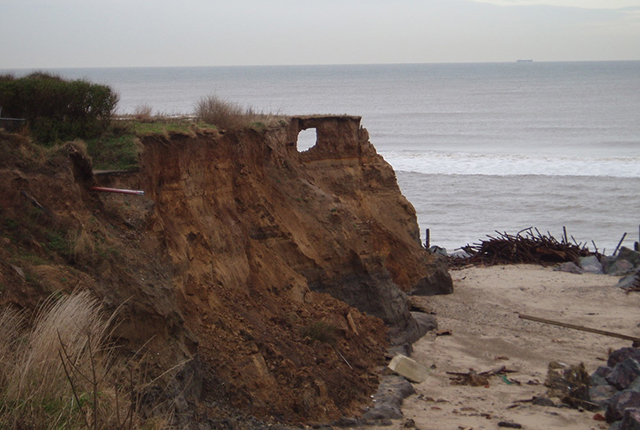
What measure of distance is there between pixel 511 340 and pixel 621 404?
463cm

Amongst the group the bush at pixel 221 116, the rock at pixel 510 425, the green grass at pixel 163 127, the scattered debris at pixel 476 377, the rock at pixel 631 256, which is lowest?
the scattered debris at pixel 476 377

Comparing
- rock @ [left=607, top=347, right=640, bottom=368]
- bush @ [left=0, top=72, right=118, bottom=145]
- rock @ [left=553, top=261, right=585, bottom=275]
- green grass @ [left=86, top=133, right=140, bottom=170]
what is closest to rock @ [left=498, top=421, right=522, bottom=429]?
rock @ [left=607, top=347, right=640, bottom=368]

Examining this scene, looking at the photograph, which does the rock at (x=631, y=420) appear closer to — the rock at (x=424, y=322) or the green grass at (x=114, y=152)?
the rock at (x=424, y=322)

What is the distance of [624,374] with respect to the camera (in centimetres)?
1325

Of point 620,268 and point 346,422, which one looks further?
point 620,268

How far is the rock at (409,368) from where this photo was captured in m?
13.7

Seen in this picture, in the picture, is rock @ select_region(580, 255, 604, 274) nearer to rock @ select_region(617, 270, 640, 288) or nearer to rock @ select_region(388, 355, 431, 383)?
rock @ select_region(617, 270, 640, 288)

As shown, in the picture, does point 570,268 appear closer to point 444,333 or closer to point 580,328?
point 580,328

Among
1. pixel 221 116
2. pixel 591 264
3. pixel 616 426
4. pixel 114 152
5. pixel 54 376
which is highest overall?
pixel 221 116

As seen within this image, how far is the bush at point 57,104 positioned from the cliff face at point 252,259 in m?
1.34

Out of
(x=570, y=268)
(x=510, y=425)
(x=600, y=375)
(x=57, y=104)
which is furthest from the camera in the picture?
(x=570, y=268)

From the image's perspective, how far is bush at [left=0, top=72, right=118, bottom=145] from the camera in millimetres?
12914

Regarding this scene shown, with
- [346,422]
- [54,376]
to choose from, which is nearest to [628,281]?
[346,422]

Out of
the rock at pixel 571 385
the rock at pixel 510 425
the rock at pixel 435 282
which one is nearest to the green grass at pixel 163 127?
the rock at pixel 510 425
